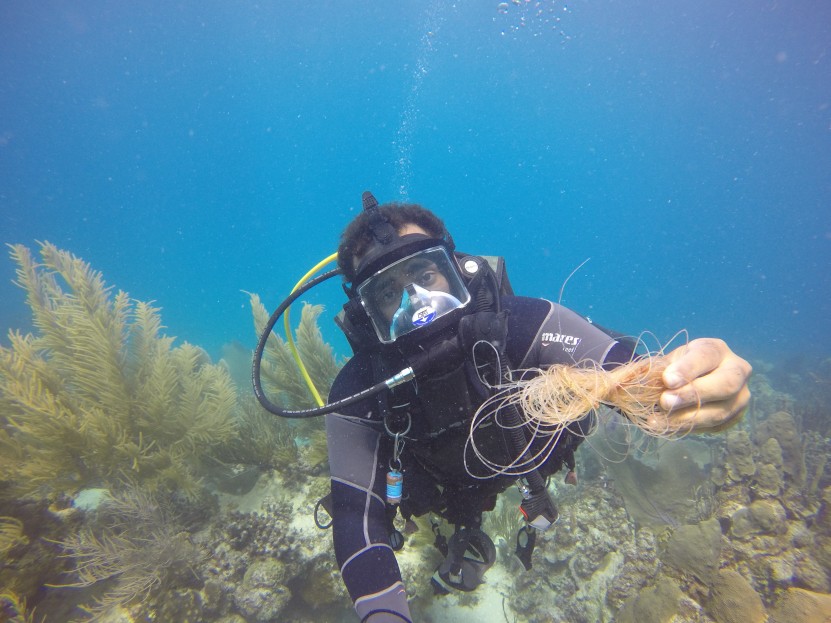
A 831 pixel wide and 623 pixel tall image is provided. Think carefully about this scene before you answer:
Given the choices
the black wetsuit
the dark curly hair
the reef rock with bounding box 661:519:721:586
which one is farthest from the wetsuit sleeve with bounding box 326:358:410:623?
the reef rock with bounding box 661:519:721:586

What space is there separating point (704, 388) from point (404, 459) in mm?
1922

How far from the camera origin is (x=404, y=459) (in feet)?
8.54

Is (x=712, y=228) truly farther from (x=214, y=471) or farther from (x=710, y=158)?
(x=214, y=471)

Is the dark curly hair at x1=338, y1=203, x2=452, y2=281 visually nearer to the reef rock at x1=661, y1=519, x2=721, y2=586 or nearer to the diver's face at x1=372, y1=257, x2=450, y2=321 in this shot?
the diver's face at x1=372, y1=257, x2=450, y2=321

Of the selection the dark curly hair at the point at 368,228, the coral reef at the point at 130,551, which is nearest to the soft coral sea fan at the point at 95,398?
the coral reef at the point at 130,551

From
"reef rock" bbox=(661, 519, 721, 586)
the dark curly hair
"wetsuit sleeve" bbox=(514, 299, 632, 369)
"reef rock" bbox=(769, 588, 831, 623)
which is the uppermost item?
the dark curly hair

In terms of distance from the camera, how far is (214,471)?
5.00 metres

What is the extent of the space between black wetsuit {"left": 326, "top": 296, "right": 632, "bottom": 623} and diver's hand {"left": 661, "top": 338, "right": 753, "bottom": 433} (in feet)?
1.96

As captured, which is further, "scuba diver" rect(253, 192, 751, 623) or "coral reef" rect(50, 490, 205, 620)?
"coral reef" rect(50, 490, 205, 620)

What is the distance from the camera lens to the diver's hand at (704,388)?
1.27 m

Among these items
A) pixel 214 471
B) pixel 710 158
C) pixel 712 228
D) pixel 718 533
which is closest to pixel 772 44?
pixel 710 158

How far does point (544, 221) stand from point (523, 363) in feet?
403

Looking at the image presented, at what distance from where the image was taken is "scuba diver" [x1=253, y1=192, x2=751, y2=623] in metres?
2.04

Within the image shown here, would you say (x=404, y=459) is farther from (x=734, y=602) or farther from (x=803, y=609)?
(x=803, y=609)
